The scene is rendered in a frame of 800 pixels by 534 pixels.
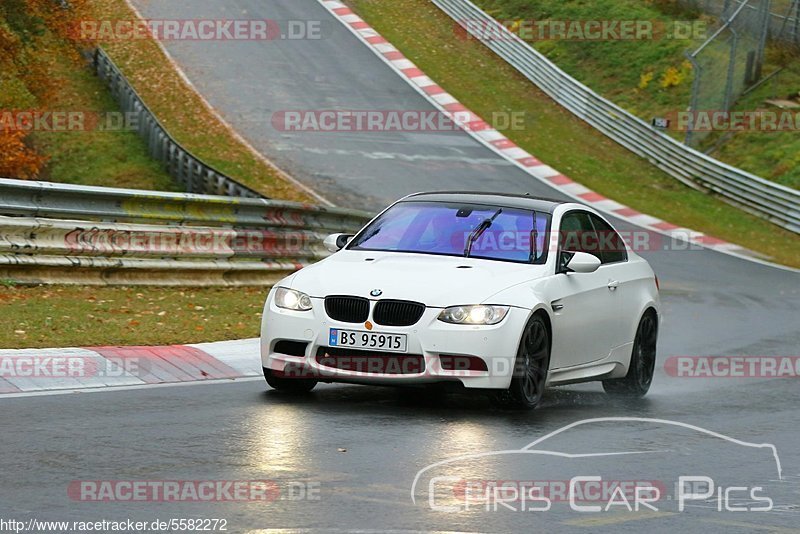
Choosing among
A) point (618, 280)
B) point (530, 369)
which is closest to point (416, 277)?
point (530, 369)

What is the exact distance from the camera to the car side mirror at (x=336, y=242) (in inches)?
448

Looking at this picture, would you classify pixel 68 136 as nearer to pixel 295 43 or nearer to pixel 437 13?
pixel 295 43

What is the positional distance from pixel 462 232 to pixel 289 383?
173 centimetres

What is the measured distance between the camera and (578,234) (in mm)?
11586

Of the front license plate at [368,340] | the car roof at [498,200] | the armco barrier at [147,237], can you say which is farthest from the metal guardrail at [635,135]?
the front license plate at [368,340]

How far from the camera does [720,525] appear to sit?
6.84 meters

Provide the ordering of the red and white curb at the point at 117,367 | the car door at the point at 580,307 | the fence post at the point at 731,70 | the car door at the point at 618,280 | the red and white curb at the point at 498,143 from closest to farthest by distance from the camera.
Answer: the red and white curb at the point at 117,367, the car door at the point at 580,307, the car door at the point at 618,280, the red and white curb at the point at 498,143, the fence post at the point at 731,70

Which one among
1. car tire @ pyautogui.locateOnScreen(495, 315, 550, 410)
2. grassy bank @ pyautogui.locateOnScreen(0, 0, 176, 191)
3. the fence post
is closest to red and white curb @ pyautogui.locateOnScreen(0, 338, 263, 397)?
car tire @ pyautogui.locateOnScreen(495, 315, 550, 410)

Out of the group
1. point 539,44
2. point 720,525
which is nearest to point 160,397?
point 720,525

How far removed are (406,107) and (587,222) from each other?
2573 cm

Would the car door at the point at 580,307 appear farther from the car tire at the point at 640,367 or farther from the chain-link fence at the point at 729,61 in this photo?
the chain-link fence at the point at 729,61

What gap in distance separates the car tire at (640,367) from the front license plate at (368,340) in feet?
9.61

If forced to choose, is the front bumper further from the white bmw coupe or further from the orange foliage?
the orange foliage

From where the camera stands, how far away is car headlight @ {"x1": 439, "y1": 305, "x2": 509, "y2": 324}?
9.84 metres
